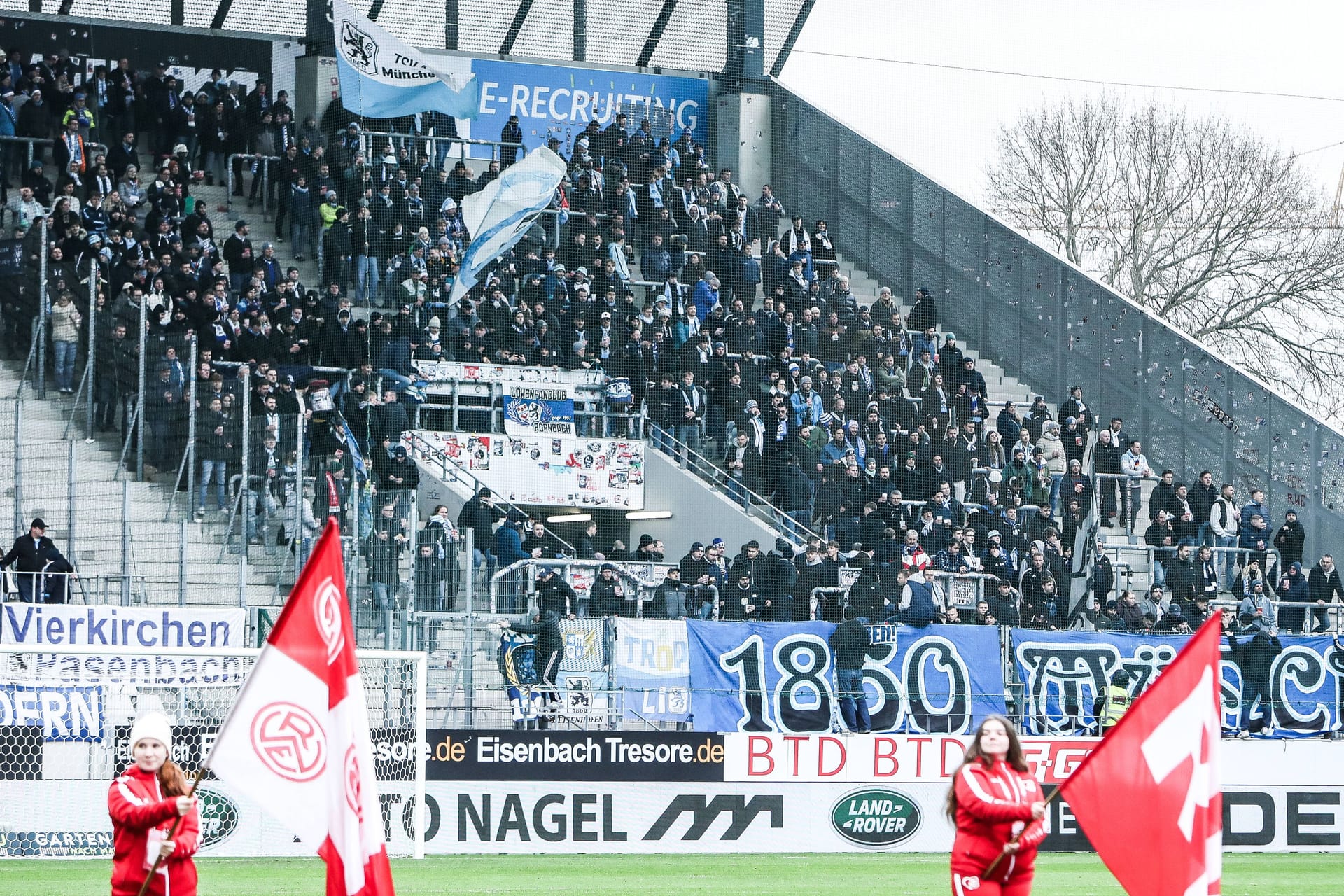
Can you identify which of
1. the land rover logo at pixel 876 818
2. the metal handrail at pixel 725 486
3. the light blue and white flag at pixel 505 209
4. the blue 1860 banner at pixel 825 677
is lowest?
the land rover logo at pixel 876 818

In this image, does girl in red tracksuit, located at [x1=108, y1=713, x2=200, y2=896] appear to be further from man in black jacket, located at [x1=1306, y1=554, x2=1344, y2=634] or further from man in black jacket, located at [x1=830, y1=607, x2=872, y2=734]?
man in black jacket, located at [x1=1306, y1=554, x2=1344, y2=634]

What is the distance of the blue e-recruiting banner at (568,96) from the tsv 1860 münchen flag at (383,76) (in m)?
2.33

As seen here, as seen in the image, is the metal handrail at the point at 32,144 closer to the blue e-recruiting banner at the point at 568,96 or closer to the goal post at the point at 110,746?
the blue e-recruiting banner at the point at 568,96

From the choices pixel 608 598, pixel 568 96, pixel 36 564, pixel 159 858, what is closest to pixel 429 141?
pixel 568 96

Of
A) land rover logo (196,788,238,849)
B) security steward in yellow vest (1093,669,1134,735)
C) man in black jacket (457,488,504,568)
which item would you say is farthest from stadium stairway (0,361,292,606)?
security steward in yellow vest (1093,669,1134,735)

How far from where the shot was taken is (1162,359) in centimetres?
2870

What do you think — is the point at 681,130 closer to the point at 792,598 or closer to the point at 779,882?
the point at 792,598

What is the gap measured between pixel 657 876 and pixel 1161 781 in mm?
8214

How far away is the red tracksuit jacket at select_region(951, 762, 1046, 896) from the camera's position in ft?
28.7

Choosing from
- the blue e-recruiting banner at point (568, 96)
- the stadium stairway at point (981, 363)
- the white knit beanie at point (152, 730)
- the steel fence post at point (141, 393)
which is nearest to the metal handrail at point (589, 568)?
the steel fence post at point (141, 393)

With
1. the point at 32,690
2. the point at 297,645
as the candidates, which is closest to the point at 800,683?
the point at 32,690

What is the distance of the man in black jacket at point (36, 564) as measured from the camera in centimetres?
1938

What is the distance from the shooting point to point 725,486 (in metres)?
26.4

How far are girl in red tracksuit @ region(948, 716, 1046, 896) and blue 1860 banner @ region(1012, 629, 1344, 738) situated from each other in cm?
1234
